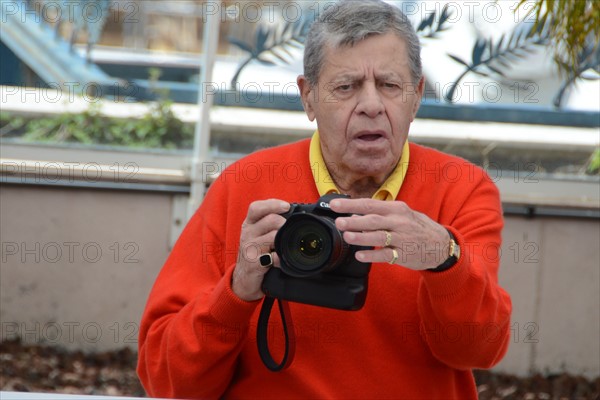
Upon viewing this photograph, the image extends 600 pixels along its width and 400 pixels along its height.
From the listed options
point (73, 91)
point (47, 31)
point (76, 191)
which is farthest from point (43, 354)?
point (47, 31)

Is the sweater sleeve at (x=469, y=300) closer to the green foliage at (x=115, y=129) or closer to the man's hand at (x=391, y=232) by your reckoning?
the man's hand at (x=391, y=232)

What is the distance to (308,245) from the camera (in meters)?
1.88

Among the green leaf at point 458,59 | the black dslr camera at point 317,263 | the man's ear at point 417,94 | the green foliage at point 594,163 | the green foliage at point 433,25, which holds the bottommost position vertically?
the black dslr camera at point 317,263

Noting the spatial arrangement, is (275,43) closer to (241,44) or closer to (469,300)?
(241,44)

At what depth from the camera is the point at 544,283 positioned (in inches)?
163

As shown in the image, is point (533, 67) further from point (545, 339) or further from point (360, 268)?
point (360, 268)

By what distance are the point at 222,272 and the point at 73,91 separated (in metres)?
2.46

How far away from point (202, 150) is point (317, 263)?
2.49 metres

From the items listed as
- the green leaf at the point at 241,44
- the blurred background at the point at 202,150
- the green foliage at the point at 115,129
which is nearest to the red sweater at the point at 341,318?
the blurred background at the point at 202,150

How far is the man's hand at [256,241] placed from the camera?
1.91 metres

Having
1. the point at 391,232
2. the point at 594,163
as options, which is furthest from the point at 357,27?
the point at 594,163

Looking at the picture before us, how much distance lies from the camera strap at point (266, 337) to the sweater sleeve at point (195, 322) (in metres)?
0.03

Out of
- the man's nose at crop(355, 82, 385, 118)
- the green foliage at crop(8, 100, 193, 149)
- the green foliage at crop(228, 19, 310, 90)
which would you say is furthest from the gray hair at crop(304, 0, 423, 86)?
the green foliage at crop(8, 100, 193, 149)

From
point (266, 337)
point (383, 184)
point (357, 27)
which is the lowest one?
point (266, 337)
